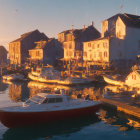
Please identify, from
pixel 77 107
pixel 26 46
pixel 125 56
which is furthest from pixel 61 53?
pixel 77 107

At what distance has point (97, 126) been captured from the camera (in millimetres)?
18016

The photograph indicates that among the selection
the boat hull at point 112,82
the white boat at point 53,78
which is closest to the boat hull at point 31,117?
the boat hull at point 112,82

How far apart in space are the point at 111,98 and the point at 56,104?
923cm

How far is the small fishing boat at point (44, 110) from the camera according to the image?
16922 millimetres

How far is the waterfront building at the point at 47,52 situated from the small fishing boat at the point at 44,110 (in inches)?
2202

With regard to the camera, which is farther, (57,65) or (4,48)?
(4,48)

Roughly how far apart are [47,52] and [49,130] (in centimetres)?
5955

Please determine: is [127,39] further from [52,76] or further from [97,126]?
[97,126]

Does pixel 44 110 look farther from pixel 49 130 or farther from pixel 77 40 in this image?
pixel 77 40

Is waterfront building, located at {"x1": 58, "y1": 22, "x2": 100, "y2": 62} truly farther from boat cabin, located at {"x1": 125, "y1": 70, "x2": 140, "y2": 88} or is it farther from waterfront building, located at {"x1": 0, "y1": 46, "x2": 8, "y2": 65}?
waterfront building, located at {"x1": 0, "y1": 46, "x2": 8, "y2": 65}

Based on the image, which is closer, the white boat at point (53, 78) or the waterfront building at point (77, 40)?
the white boat at point (53, 78)

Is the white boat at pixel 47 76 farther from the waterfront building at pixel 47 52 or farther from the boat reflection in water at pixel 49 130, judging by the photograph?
the boat reflection in water at pixel 49 130

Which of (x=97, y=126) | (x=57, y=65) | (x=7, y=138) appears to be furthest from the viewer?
(x=57, y=65)

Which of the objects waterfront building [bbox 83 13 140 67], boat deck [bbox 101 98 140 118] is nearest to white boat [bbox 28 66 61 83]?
waterfront building [bbox 83 13 140 67]
